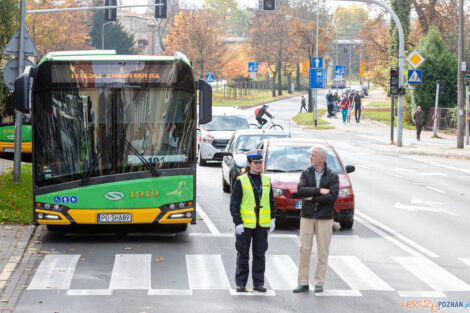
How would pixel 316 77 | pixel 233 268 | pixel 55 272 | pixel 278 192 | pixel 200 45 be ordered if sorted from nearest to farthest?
pixel 55 272
pixel 233 268
pixel 278 192
pixel 316 77
pixel 200 45

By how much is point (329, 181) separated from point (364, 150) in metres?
27.7

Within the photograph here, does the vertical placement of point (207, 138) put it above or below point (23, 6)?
below

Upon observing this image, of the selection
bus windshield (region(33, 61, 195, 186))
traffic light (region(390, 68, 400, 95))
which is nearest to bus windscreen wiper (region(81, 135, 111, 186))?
bus windshield (region(33, 61, 195, 186))

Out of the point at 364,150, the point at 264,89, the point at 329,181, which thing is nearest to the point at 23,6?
the point at 329,181

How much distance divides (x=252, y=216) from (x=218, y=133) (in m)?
18.4

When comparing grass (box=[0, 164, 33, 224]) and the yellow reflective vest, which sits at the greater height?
the yellow reflective vest

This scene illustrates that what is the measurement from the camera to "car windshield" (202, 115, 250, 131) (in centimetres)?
2845

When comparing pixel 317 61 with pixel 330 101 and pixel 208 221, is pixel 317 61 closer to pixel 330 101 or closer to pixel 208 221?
pixel 330 101

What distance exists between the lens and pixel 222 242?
503 inches

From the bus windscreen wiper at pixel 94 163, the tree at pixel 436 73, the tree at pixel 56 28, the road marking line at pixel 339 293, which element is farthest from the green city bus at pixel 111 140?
the tree at pixel 56 28

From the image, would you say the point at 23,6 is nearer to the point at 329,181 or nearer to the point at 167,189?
the point at 167,189

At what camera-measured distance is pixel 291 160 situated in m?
15.5

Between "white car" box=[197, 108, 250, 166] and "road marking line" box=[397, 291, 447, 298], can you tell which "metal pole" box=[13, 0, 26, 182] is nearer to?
"white car" box=[197, 108, 250, 166]

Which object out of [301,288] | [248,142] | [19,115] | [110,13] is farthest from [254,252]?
[110,13]
